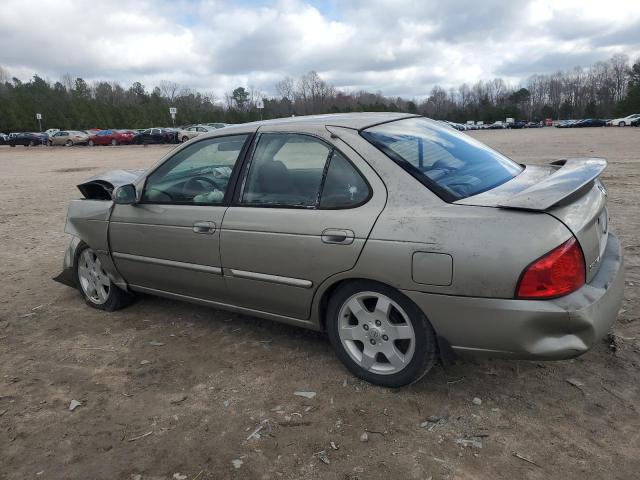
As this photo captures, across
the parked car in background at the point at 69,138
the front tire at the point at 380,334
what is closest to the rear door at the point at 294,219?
the front tire at the point at 380,334

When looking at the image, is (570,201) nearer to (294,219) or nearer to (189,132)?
(294,219)

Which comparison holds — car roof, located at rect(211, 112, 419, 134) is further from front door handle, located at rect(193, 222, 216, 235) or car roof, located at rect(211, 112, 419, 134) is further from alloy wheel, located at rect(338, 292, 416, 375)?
alloy wheel, located at rect(338, 292, 416, 375)

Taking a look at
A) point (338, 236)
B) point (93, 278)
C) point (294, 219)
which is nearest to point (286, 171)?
point (294, 219)

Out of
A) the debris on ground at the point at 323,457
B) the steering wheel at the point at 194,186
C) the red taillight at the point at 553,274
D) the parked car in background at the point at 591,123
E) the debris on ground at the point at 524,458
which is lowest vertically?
the debris on ground at the point at 323,457

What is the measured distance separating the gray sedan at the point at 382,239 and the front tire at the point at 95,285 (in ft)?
1.44

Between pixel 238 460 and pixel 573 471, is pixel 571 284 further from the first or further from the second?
pixel 238 460

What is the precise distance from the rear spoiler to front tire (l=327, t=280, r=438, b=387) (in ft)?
2.57

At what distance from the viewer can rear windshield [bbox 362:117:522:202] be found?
9.71ft

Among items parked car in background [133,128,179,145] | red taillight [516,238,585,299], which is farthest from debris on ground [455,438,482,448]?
parked car in background [133,128,179,145]

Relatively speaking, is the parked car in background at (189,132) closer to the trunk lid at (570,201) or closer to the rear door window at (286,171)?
the rear door window at (286,171)

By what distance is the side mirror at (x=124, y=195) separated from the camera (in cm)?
399

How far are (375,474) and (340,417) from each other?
481mm

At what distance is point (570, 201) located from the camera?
2695 mm

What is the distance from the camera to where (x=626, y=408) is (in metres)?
2.80
